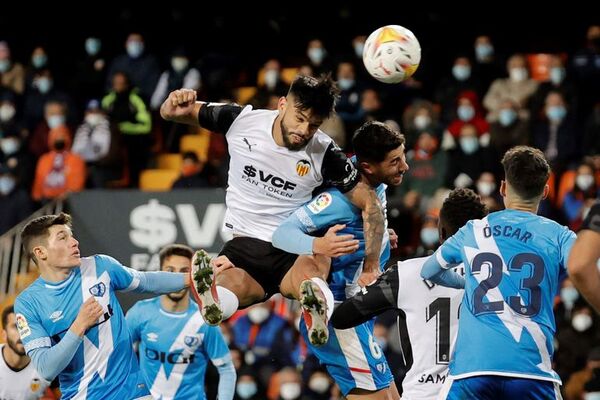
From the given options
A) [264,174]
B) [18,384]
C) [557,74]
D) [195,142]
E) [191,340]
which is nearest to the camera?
[264,174]

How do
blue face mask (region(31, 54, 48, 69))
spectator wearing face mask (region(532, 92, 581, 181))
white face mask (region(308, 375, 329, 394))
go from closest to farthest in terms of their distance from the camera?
white face mask (region(308, 375, 329, 394)) < spectator wearing face mask (region(532, 92, 581, 181)) < blue face mask (region(31, 54, 48, 69))

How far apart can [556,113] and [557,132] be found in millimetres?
248

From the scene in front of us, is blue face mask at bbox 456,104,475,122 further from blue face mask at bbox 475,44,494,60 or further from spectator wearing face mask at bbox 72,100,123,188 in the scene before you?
spectator wearing face mask at bbox 72,100,123,188

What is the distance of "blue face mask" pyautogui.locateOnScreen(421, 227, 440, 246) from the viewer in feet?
43.2

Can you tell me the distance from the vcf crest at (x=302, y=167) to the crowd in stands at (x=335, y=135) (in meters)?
4.68

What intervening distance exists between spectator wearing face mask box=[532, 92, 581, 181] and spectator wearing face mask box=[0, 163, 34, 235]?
6.82 m

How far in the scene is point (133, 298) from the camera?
1402 centimetres

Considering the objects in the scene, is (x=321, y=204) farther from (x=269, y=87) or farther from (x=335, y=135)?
(x=269, y=87)

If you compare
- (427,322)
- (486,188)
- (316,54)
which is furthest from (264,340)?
(427,322)

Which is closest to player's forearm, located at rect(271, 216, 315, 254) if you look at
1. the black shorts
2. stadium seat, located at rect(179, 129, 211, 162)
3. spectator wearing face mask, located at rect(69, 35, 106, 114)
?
the black shorts

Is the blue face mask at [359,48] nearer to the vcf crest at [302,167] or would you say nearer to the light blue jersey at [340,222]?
the light blue jersey at [340,222]

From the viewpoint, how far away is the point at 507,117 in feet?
48.0

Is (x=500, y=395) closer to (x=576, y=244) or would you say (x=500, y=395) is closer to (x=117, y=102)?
(x=576, y=244)

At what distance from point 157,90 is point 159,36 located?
2131mm
